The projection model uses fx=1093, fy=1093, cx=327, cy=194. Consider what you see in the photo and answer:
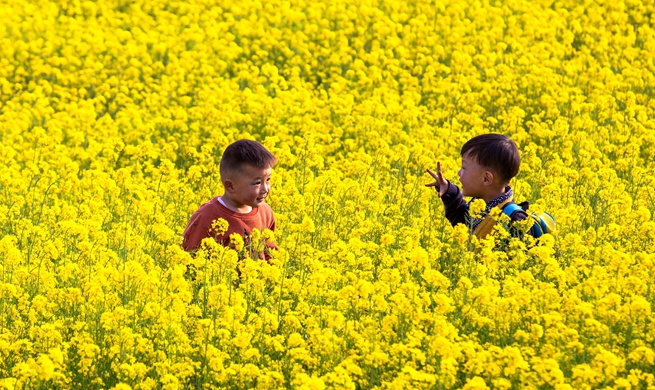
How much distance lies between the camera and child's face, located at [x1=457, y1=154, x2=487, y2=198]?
24.5 ft

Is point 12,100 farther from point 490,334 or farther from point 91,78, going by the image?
point 490,334

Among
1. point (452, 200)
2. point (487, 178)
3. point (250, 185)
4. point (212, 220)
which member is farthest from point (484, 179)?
point (212, 220)

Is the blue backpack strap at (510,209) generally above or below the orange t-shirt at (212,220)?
above

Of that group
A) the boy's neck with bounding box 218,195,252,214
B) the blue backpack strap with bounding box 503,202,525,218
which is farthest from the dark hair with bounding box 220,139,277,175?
the blue backpack strap with bounding box 503,202,525,218

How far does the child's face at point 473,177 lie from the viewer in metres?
7.46

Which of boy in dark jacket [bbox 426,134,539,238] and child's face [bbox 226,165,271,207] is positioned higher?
boy in dark jacket [bbox 426,134,539,238]

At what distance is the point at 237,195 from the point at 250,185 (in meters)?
0.12

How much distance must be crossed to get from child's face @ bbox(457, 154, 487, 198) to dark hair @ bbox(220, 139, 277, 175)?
133 cm

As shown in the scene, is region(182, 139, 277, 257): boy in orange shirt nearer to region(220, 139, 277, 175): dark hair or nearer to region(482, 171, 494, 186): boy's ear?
region(220, 139, 277, 175): dark hair

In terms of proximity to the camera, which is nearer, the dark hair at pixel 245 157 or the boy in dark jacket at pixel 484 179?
the dark hair at pixel 245 157

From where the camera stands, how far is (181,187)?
9.41 metres

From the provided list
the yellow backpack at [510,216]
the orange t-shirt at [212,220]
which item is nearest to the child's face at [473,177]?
the yellow backpack at [510,216]

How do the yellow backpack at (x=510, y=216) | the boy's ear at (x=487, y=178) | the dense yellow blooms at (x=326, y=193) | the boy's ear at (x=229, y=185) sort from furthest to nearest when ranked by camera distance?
the boy's ear at (x=487, y=178) → the boy's ear at (x=229, y=185) → the yellow backpack at (x=510, y=216) → the dense yellow blooms at (x=326, y=193)

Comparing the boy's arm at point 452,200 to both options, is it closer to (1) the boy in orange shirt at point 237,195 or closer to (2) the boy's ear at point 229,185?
(1) the boy in orange shirt at point 237,195
